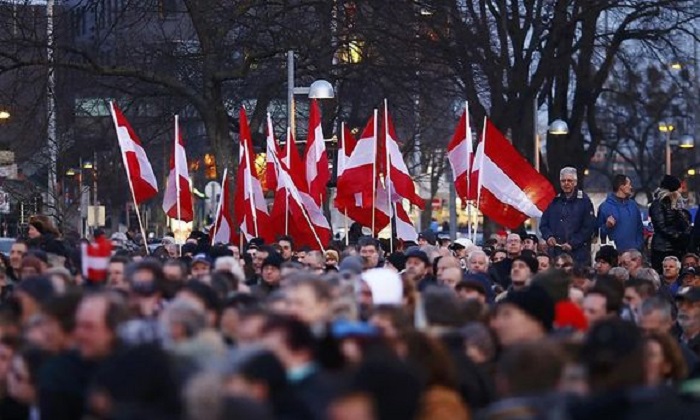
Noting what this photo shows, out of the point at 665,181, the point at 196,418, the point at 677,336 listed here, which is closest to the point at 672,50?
the point at 665,181

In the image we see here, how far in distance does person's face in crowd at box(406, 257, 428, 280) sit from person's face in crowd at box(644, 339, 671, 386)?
5.62 metres

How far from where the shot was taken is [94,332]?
9438 mm

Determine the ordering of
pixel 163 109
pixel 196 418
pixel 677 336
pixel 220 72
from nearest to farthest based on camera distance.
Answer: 1. pixel 196 418
2. pixel 677 336
3. pixel 220 72
4. pixel 163 109

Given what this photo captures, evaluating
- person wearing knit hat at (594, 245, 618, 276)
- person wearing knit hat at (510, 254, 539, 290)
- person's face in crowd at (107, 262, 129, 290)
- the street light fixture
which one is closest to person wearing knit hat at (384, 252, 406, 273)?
person wearing knit hat at (594, 245, 618, 276)

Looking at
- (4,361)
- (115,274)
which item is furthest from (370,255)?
(4,361)

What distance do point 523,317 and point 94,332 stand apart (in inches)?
95.7

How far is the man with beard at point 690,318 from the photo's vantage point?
13.4 meters

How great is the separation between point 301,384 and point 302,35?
74.9 feet

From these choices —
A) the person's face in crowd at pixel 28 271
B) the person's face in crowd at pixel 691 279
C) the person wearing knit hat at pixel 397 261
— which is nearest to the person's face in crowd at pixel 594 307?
the person's face in crowd at pixel 28 271

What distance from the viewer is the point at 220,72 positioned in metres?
30.1

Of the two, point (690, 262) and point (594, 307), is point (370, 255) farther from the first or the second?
point (594, 307)

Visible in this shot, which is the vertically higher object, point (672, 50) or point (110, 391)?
point (672, 50)

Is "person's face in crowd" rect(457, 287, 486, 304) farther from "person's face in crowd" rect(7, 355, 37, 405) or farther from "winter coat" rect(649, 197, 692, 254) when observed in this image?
"winter coat" rect(649, 197, 692, 254)

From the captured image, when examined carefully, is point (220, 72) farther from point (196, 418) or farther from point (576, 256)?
point (196, 418)
